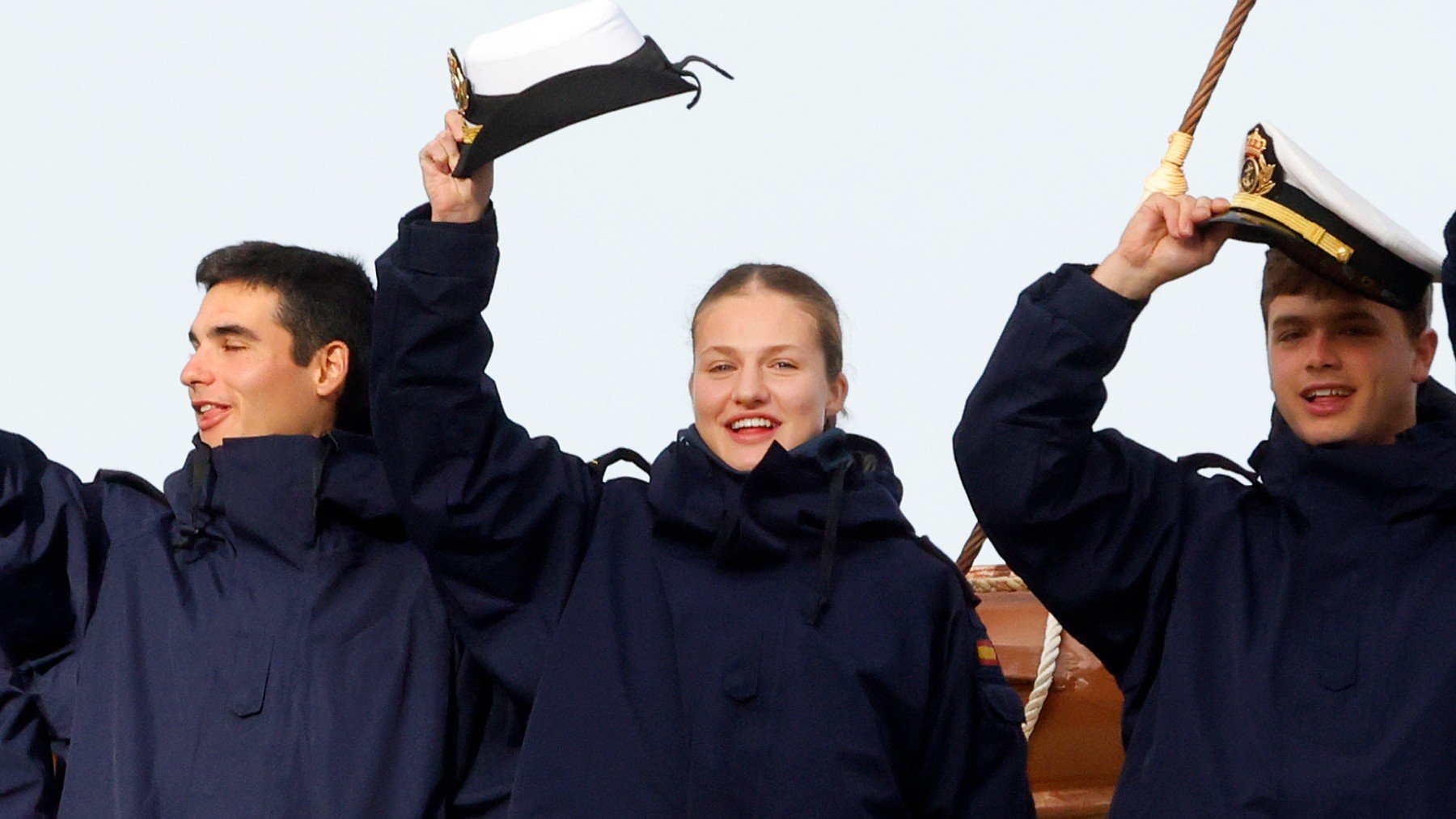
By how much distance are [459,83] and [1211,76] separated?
4.25ft

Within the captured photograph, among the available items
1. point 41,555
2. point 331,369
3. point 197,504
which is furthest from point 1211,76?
point 41,555

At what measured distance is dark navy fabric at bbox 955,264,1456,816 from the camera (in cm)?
263

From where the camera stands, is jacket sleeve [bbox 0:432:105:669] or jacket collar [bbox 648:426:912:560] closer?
jacket collar [bbox 648:426:912:560]

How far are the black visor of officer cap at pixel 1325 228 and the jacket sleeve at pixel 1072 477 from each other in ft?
0.69

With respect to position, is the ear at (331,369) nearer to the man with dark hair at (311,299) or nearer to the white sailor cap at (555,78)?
the man with dark hair at (311,299)

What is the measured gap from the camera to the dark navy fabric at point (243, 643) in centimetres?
307

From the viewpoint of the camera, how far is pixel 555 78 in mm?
2916

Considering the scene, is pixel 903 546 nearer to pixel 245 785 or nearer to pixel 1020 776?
pixel 1020 776

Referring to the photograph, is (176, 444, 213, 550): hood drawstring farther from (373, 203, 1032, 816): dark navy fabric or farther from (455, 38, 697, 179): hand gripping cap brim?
(455, 38, 697, 179): hand gripping cap brim

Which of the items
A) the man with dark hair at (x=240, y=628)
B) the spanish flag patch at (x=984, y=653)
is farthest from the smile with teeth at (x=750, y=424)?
the man with dark hair at (x=240, y=628)

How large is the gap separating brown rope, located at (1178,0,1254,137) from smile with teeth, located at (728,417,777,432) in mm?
862

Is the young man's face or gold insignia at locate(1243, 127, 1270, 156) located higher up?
gold insignia at locate(1243, 127, 1270, 156)

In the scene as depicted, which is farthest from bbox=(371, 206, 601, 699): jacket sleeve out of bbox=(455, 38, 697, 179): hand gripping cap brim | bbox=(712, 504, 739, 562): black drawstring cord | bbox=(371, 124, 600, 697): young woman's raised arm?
bbox=(712, 504, 739, 562): black drawstring cord

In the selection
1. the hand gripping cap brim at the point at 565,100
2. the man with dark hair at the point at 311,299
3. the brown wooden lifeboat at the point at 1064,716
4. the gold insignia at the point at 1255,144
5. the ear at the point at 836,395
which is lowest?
the brown wooden lifeboat at the point at 1064,716
